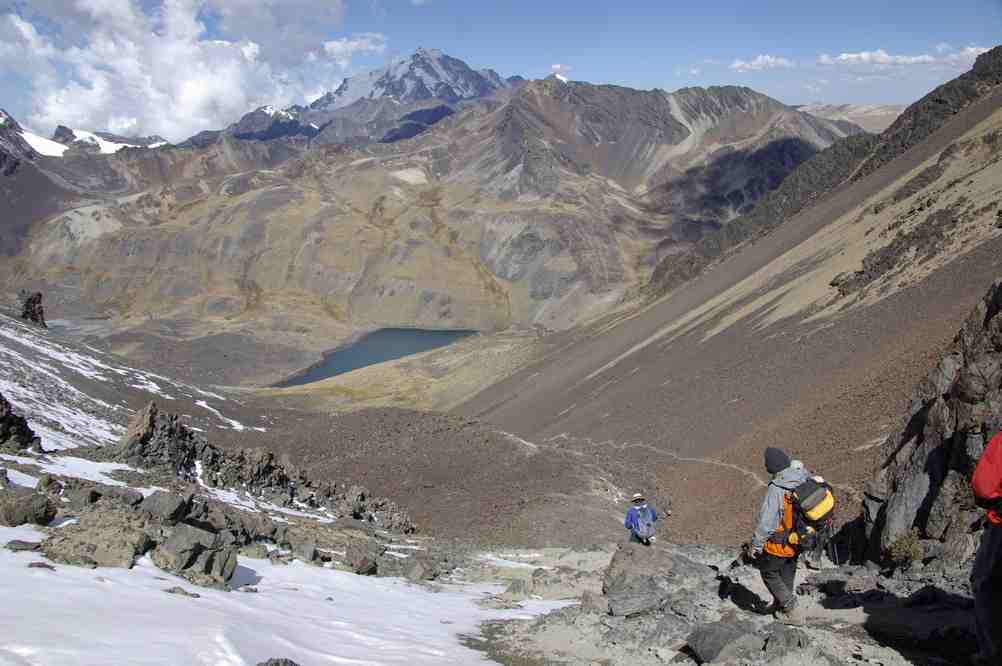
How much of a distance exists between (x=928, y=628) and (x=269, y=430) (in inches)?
1431

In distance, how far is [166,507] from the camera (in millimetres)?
11305

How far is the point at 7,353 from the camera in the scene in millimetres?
33500

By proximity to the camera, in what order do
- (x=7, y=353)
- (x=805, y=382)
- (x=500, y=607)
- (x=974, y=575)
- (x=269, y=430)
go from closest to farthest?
(x=974, y=575)
(x=500, y=607)
(x=805, y=382)
(x=7, y=353)
(x=269, y=430)

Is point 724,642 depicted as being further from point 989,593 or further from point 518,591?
point 518,591

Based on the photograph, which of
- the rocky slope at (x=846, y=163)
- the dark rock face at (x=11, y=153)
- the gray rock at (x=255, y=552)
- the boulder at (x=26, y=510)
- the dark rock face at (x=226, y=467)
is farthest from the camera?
the dark rock face at (x=11, y=153)

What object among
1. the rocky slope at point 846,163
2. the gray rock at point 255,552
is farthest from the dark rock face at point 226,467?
the rocky slope at point 846,163

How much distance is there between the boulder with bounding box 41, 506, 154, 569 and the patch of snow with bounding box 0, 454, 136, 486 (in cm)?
534

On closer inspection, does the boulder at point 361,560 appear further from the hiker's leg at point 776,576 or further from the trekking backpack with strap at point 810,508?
the trekking backpack with strap at point 810,508

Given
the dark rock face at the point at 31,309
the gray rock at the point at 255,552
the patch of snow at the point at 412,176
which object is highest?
the patch of snow at the point at 412,176

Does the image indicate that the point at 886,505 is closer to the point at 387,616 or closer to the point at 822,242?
the point at 387,616

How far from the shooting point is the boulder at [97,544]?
8250 mm

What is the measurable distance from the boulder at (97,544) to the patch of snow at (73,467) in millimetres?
5338

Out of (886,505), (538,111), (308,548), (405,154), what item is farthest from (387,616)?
(538,111)

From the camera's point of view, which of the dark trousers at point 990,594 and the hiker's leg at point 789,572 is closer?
the dark trousers at point 990,594
